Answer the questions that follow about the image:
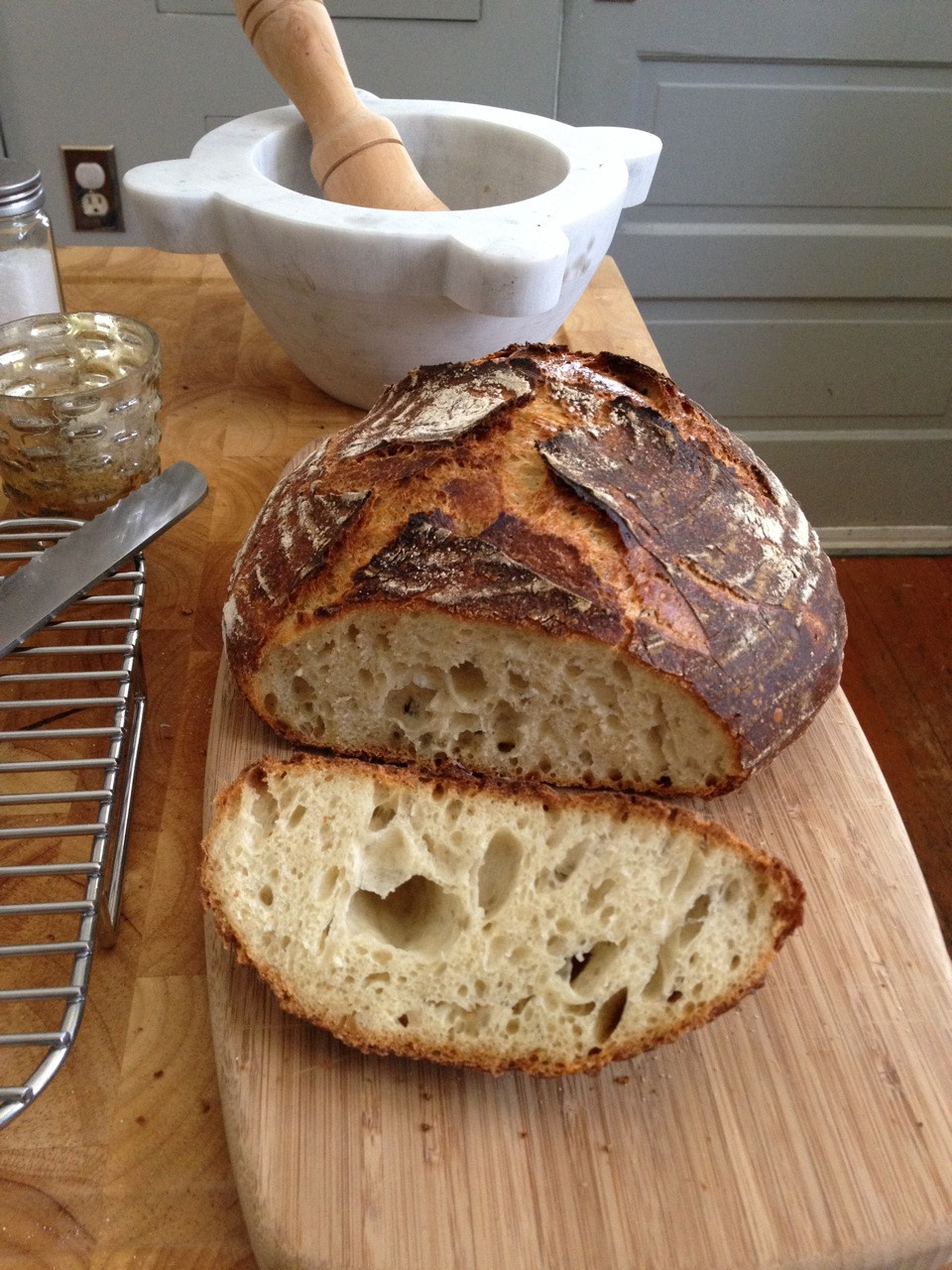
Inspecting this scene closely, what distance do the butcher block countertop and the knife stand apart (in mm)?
196

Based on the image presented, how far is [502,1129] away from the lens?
2.27 ft

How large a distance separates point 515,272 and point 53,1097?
883 millimetres

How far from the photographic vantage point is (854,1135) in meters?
0.70

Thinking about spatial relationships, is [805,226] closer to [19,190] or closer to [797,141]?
[797,141]

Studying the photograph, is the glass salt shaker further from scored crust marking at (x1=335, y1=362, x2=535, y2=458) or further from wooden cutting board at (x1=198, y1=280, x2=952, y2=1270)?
wooden cutting board at (x1=198, y1=280, x2=952, y2=1270)

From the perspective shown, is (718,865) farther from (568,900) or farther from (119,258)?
(119,258)

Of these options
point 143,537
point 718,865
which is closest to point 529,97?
point 143,537

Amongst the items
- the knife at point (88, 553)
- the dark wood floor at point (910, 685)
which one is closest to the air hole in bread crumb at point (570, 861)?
the knife at point (88, 553)

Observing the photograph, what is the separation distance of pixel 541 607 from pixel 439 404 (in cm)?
29

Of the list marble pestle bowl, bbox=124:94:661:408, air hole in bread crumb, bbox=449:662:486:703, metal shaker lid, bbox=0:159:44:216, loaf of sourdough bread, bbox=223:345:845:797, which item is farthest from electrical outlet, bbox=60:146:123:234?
air hole in bread crumb, bbox=449:662:486:703

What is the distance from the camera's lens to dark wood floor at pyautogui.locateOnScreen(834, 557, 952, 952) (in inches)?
80.7

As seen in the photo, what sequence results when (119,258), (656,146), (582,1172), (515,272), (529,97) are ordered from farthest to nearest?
(529,97) < (119,258) < (656,146) < (515,272) < (582,1172)

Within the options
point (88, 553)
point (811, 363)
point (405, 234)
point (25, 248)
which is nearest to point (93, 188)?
point (25, 248)

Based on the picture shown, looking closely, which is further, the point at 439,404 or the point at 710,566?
the point at 439,404
